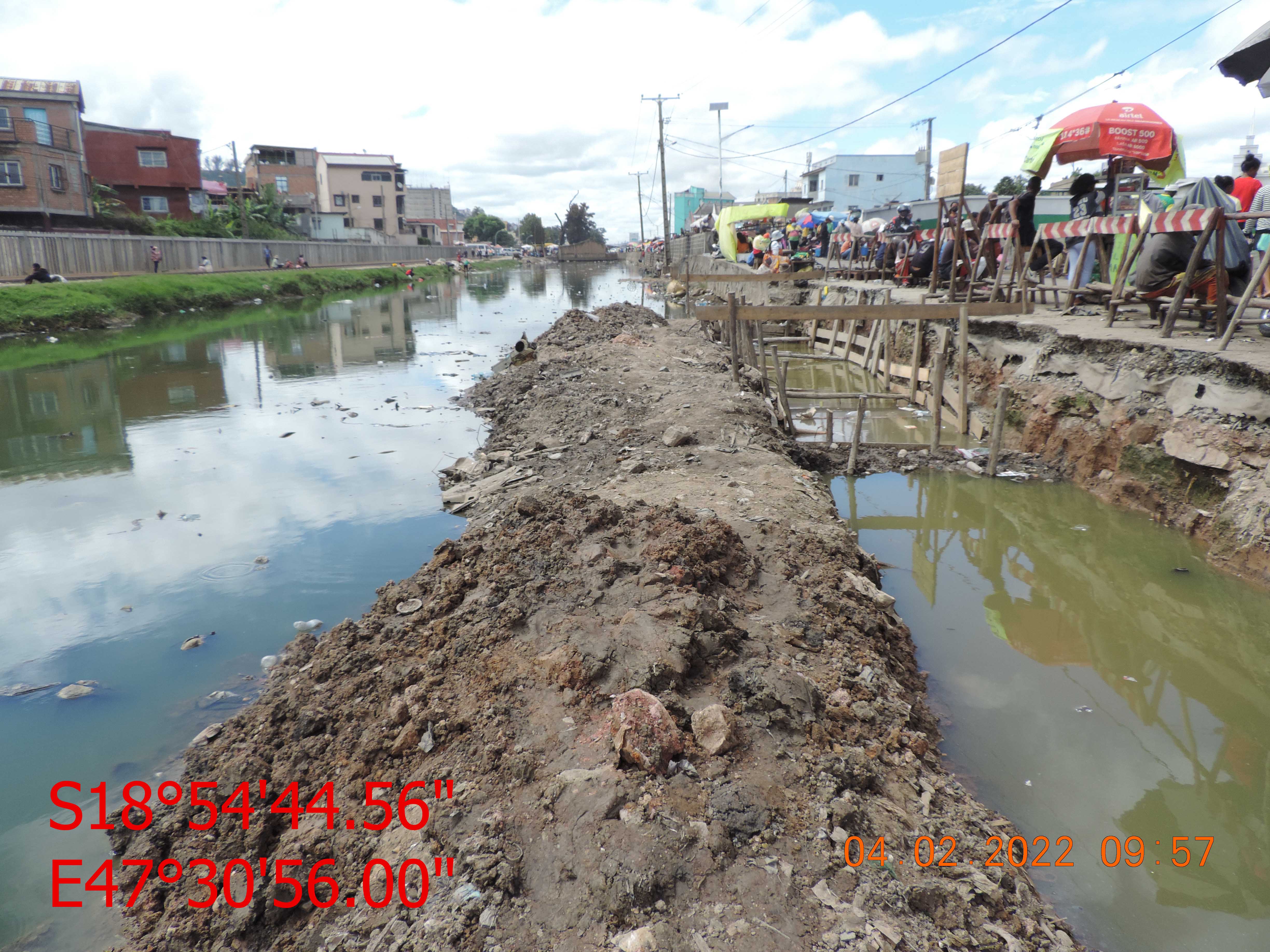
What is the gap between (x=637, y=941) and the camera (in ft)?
7.95

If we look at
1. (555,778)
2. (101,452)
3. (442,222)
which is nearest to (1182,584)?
(555,778)

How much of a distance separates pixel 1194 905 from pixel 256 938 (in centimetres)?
424

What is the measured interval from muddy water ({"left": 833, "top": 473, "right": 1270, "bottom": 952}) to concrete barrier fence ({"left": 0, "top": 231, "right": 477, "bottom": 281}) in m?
28.3

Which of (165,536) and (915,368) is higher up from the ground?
(915,368)

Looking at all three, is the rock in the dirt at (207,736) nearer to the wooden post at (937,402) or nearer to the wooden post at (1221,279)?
the wooden post at (937,402)

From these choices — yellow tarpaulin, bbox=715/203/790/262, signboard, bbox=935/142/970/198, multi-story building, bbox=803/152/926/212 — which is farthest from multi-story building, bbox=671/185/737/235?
signboard, bbox=935/142/970/198

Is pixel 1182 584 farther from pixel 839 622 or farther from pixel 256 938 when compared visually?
pixel 256 938

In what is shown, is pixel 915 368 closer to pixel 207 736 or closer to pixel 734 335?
pixel 734 335

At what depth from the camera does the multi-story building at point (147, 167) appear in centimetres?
3919

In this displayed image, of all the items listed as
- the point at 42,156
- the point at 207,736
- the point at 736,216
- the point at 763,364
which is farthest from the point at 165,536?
the point at 42,156

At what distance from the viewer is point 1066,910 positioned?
338cm

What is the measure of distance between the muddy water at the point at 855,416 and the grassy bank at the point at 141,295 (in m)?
21.1

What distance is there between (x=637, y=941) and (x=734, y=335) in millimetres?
9159
